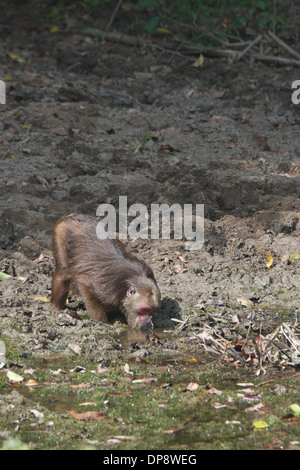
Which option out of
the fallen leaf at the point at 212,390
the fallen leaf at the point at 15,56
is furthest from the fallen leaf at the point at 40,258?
the fallen leaf at the point at 15,56

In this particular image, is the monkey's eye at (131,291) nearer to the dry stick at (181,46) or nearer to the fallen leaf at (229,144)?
the fallen leaf at (229,144)

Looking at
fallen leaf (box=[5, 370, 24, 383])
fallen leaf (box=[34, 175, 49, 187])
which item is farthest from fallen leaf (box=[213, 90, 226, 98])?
fallen leaf (box=[5, 370, 24, 383])

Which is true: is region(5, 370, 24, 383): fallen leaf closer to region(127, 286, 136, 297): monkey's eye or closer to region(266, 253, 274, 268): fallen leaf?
region(127, 286, 136, 297): monkey's eye

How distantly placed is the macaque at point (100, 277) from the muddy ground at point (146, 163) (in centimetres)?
24

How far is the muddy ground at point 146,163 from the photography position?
688 cm

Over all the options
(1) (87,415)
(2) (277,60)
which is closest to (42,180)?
(1) (87,415)

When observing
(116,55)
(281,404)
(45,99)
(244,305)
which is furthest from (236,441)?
(116,55)

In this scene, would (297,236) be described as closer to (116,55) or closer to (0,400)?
(0,400)

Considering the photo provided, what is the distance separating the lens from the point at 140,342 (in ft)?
20.0

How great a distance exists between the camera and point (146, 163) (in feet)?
30.2

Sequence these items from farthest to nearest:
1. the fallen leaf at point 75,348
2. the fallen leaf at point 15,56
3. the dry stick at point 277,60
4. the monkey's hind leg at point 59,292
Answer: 1. the fallen leaf at point 15,56
2. the dry stick at point 277,60
3. the monkey's hind leg at point 59,292
4. the fallen leaf at point 75,348

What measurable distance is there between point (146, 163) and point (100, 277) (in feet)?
9.70

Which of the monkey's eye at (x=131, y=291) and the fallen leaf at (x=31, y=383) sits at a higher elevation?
the monkey's eye at (x=131, y=291)

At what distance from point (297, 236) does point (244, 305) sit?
1.38 meters
